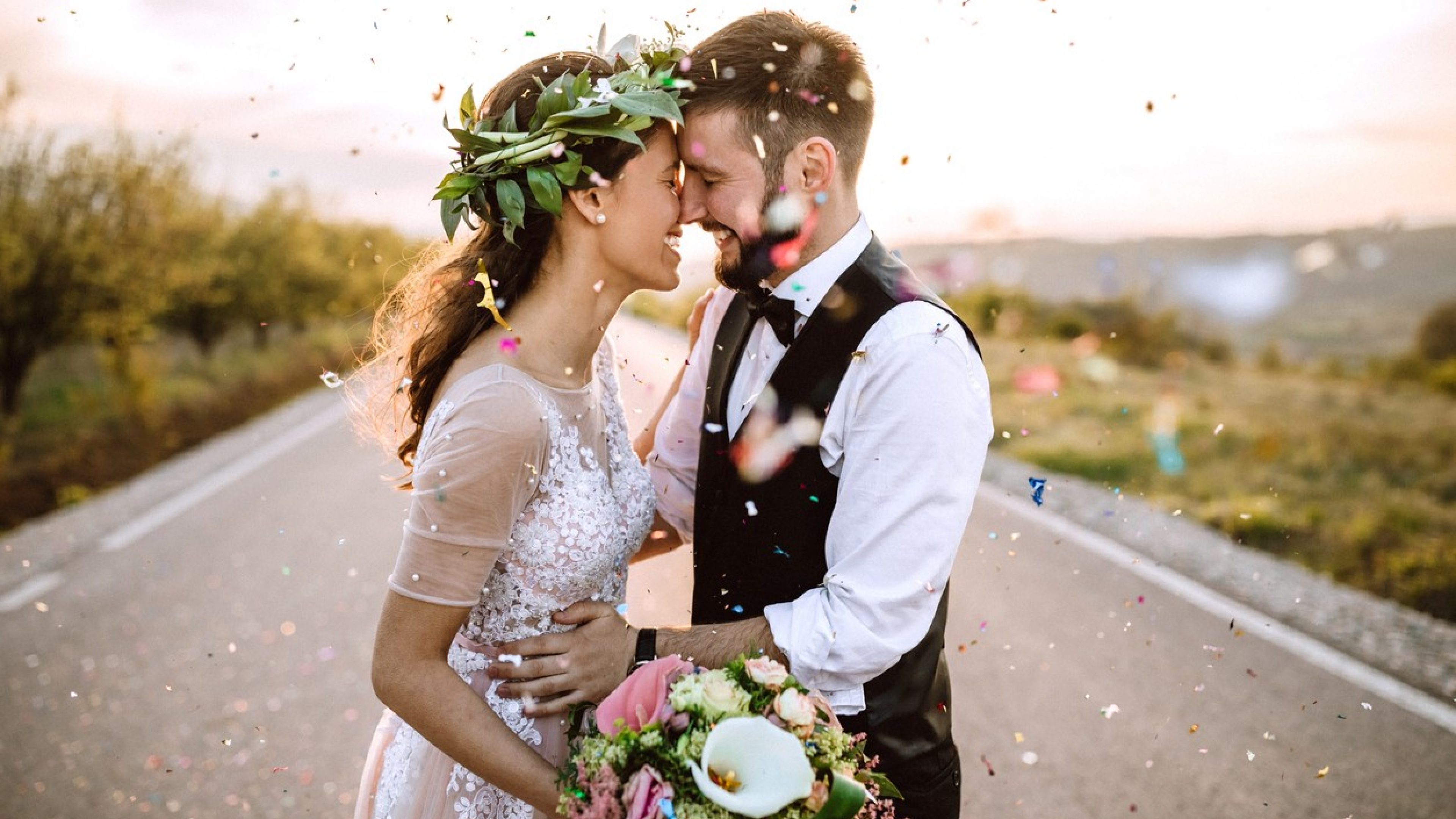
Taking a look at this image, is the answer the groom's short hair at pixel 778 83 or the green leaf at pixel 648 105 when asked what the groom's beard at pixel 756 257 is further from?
the green leaf at pixel 648 105

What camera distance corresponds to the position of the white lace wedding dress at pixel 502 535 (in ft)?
6.28

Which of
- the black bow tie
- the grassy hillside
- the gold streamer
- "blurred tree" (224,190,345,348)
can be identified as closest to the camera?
the gold streamer

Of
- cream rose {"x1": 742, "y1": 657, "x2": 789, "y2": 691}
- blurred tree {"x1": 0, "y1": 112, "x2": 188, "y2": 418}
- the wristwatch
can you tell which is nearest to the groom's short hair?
the wristwatch

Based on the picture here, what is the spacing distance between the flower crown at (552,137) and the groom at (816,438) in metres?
0.18

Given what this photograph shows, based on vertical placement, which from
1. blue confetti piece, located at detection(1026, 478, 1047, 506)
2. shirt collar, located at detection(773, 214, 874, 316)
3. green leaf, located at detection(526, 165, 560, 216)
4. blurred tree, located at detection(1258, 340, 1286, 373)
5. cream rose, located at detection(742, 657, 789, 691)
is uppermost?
green leaf, located at detection(526, 165, 560, 216)

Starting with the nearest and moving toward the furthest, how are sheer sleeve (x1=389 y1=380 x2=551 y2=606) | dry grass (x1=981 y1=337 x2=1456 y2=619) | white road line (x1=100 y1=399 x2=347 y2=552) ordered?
1. sheer sleeve (x1=389 y1=380 x2=551 y2=606)
2. dry grass (x1=981 y1=337 x2=1456 y2=619)
3. white road line (x1=100 y1=399 x2=347 y2=552)

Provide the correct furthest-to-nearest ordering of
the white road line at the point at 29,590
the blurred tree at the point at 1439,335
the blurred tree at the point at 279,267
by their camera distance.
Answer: the blurred tree at the point at 279,267, the blurred tree at the point at 1439,335, the white road line at the point at 29,590

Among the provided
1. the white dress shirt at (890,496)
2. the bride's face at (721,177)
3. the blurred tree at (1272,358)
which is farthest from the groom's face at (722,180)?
the blurred tree at (1272,358)

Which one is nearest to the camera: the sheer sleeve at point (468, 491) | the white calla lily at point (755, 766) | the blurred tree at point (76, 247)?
the white calla lily at point (755, 766)

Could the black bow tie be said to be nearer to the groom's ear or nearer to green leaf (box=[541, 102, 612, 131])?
the groom's ear

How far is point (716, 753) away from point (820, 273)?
125 centimetres

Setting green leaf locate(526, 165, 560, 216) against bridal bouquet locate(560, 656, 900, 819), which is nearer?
bridal bouquet locate(560, 656, 900, 819)

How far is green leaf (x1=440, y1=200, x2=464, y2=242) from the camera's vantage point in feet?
7.50

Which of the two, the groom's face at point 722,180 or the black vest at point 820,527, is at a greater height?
the groom's face at point 722,180
